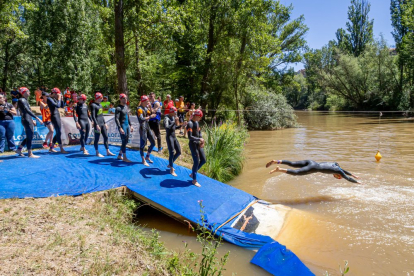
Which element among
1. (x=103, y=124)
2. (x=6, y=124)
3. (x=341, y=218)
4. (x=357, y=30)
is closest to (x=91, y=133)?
(x=103, y=124)

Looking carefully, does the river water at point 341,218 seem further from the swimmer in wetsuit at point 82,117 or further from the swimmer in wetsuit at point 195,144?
the swimmer in wetsuit at point 82,117

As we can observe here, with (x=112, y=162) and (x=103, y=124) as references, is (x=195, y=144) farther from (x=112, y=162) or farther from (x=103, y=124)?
(x=103, y=124)

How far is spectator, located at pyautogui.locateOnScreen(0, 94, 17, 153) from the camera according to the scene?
8.48 metres

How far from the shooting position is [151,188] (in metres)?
6.56

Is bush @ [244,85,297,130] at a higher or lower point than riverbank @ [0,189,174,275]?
higher

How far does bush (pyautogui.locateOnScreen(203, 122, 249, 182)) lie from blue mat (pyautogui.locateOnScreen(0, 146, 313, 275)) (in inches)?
77.8

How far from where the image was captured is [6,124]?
28.6 feet

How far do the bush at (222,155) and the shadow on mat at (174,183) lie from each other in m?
2.53

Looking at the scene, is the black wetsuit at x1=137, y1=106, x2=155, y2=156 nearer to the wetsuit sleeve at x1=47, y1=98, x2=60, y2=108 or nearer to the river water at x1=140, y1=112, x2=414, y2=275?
the river water at x1=140, y1=112, x2=414, y2=275

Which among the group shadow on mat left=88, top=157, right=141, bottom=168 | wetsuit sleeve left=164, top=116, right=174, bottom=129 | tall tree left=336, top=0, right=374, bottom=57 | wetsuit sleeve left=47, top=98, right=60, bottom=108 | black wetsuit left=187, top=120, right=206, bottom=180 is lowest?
shadow on mat left=88, top=157, right=141, bottom=168

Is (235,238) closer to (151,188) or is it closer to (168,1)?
(151,188)

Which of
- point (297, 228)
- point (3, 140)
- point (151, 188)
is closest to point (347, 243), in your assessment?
point (297, 228)

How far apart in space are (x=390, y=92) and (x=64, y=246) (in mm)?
51603

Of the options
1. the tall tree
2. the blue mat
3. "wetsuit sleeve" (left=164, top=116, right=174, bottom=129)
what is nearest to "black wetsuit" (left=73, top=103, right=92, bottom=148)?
the blue mat
